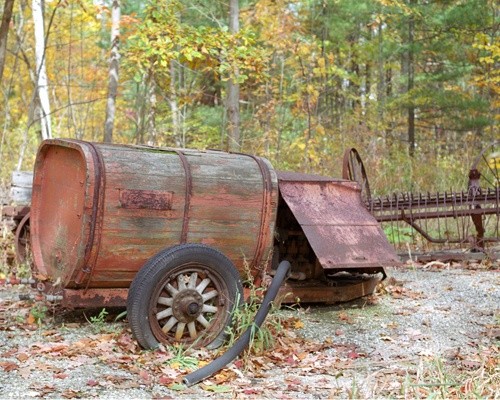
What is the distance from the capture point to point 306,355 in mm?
5316

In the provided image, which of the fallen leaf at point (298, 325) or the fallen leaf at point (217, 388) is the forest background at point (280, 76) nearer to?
the fallen leaf at point (298, 325)

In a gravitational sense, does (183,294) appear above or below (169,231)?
below

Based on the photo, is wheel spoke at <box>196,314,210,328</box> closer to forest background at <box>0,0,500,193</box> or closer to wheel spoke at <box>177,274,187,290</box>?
wheel spoke at <box>177,274,187,290</box>

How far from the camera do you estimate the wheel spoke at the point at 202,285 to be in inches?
213

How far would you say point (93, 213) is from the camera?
17.4 ft

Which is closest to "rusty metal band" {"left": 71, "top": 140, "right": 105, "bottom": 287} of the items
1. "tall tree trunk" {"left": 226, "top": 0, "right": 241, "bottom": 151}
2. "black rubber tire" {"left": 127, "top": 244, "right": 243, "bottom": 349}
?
"black rubber tire" {"left": 127, "top": 244, "right": 243, "bottom": 349}

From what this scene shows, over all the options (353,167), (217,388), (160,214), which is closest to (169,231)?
(160,214)

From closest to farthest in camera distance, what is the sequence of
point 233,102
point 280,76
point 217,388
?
point 217,388 < point 233,102 < point 280,76

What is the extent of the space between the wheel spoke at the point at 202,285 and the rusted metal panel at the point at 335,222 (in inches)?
46.0

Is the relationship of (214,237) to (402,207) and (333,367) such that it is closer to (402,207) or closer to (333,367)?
(333,367)

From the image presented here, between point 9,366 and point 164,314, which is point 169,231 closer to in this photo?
point 164,314

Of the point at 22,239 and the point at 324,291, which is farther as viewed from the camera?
the point at 22,239

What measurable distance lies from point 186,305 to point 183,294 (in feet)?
0.29

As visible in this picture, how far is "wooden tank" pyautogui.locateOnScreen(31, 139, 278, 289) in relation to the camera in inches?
212
